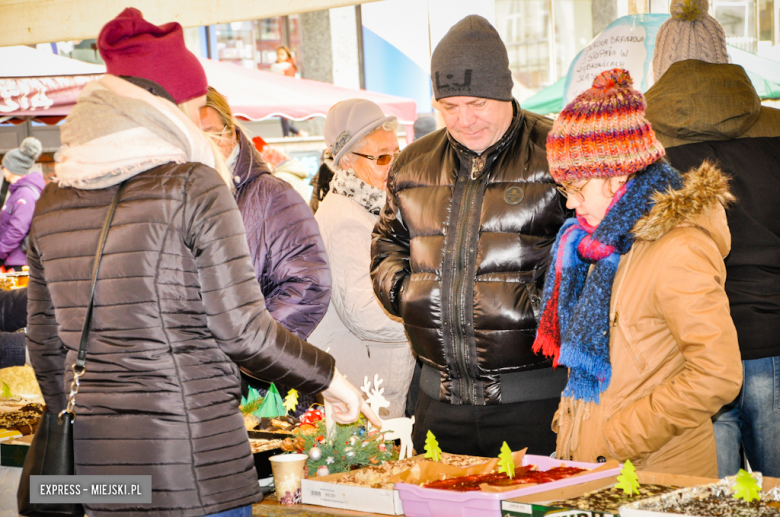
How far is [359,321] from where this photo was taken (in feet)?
10.9

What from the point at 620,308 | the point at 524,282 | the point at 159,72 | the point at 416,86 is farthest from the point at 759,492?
the point at 416,86

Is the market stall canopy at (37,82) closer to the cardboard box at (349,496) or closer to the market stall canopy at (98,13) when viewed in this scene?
the market stall canopy at (98,13)

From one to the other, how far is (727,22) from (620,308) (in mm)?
10002

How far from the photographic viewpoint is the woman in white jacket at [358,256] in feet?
11.0

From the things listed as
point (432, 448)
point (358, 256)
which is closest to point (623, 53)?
point (358, 256)

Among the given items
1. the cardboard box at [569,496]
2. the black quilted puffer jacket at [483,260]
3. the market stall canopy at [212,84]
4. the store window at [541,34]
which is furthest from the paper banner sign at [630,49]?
the store window at [541,34]

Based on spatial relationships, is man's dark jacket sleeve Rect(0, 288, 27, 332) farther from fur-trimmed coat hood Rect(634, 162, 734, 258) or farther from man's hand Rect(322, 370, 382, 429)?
fur-trimmed coat hood Rect(634, 162, 734, 258)

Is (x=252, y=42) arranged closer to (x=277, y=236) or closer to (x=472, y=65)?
(x=277, y=236)

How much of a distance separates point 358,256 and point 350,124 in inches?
24.6

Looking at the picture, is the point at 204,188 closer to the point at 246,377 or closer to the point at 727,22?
the point at 246,377

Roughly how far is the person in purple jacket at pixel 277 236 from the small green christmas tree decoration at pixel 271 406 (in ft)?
0.96

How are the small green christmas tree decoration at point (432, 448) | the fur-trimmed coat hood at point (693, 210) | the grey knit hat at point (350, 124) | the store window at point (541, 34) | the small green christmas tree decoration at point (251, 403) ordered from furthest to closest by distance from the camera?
1. the store window at point (541, 34)
2. the grey knit hat at point (350, 124)
3. the small green christmas tree decoration at point (251, 403)
4. the small green christmas tree decoration at point (432, 448)
5. the fur-trimmed coat hood at point (693, 210)

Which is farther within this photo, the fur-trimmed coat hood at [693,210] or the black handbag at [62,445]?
the fur-trimmed coat hood at [693,210]

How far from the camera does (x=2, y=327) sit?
3.02 m
